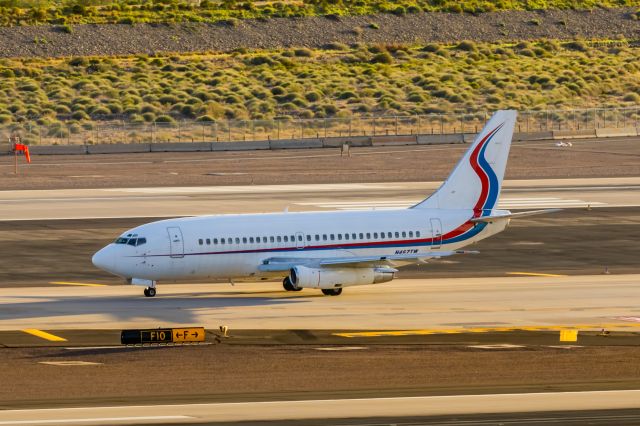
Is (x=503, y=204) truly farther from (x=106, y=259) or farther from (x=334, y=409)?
(x=334, y=409)

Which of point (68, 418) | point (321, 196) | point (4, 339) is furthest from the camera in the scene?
point (321, 196)

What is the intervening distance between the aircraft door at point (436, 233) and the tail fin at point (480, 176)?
1.16 metres

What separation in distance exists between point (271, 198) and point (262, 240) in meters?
34.7

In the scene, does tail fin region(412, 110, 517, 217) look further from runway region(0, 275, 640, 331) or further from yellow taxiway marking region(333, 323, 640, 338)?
yellow taxiway marking region(333, 323, 640, 338)

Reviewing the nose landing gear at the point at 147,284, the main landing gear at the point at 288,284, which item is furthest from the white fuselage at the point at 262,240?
the main landing gear at the point at 288,284

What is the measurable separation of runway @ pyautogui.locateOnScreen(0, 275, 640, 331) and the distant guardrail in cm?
6520

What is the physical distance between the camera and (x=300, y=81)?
15625 cm

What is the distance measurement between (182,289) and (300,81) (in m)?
103

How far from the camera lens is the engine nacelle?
5028 cm

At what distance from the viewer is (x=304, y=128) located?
13188 centimetres

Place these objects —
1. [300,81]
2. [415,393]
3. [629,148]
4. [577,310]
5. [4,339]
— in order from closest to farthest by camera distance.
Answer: [415,393], [4,339], [577,310], [629,148], [300,81]

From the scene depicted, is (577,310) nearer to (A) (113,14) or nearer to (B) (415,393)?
(B) (415,393)

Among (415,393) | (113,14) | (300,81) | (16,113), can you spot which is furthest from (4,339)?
(113,14)

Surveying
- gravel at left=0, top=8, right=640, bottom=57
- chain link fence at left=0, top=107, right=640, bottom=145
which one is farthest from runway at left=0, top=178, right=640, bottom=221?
gravel at left=0, top=8, right=640, bottom=57
